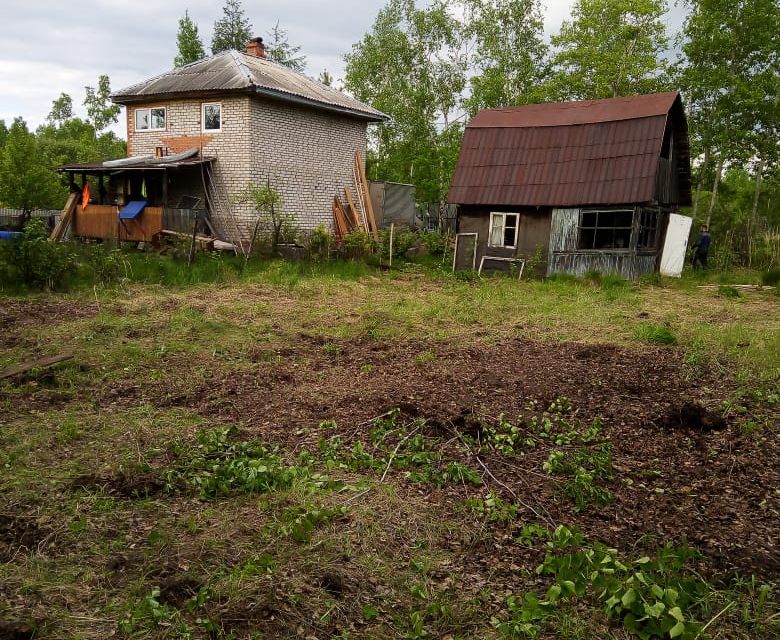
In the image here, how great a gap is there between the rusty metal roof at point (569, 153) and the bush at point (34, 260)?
10862 millimetres

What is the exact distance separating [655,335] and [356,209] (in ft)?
43.6

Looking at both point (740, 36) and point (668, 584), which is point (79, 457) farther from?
point (740, 36)

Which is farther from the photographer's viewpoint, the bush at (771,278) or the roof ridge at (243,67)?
the roof ridge at (243,67)

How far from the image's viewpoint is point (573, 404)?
5.49 meters

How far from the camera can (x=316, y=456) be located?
436 cm

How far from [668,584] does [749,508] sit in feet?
4.27

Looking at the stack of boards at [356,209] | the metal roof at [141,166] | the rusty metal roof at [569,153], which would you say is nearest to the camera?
the rusty metal roof at [569,153]

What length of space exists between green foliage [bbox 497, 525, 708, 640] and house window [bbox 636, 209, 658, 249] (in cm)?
1405

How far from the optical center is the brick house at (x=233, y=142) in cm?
1698

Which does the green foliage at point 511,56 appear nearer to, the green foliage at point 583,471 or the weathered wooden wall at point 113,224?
the weathered wooden wall at point 113,224

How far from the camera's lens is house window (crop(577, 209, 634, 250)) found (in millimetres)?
15883

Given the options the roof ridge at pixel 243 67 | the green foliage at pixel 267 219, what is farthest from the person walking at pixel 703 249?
the roof ridge at pixel 243 67

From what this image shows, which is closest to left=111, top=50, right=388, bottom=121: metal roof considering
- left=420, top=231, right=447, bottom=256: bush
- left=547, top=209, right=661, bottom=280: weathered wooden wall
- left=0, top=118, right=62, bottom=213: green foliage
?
left=420, top=231, right=447, bottom=256: bush

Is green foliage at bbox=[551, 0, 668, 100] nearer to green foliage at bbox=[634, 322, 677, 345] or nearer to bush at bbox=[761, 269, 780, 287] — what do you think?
bush at bbox=[761, 269, 780, 287]
